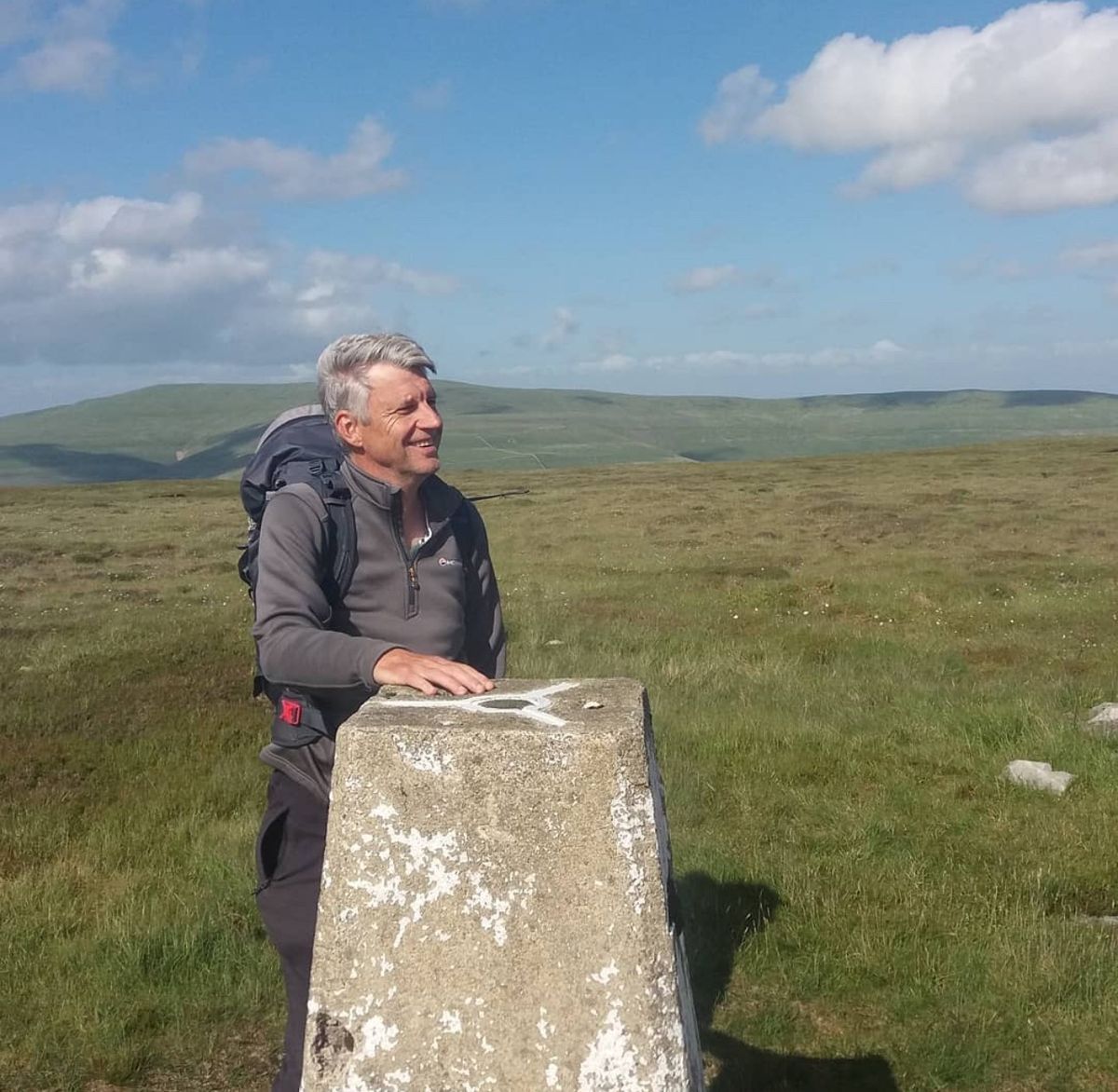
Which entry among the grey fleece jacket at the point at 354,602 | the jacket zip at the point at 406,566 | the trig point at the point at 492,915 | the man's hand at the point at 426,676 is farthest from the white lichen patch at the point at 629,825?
the jacket zip at the point at 406,566

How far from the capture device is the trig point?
2.95 metres

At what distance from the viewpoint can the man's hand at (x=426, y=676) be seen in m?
3.37

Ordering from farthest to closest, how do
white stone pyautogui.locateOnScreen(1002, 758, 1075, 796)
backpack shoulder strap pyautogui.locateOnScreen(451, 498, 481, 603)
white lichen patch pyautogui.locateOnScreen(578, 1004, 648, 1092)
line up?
white stone pyautogui.locateOnScreen(1002, 758, 1075, 796), backpack shoulder strap pyautogui.locateOnScreen(451, 498, 481, 603), white lichen patch pyautogui.locateOnScreen(578, 1004, 648, 1092)

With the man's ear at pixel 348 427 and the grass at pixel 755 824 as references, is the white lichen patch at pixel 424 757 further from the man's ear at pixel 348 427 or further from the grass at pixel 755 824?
the grass at pixel 755 824

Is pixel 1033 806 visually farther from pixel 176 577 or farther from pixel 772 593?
pixel 176 577

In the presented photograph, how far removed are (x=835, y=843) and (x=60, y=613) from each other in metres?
14.7

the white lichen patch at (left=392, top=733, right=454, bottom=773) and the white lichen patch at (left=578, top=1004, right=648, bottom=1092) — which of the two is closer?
the white lichen patch at (left=578, top=1004, right=648, bottom=1092)

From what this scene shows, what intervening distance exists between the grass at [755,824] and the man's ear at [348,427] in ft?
10.2

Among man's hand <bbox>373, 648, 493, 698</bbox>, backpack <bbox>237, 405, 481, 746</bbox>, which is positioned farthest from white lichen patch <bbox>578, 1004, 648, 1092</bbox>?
Result: backpack <bbox>237, 405, 481, 746</bbox>

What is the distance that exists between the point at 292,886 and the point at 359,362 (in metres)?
1.73

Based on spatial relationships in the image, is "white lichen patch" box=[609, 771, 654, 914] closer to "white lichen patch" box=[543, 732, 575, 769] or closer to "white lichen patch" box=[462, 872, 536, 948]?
"white lichen patch" box=[543, 732, 575, 769]

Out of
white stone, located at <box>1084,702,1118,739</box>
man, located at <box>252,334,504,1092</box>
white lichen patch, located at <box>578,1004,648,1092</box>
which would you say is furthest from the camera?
white stone, located at <box>1084,702,1118,739</box>

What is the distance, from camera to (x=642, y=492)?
44.8m

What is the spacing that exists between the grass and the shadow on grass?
0.02 metres
